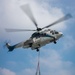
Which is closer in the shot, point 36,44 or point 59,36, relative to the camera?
point 36,44

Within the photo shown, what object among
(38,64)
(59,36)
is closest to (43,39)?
(59,36)

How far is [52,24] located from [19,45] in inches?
325

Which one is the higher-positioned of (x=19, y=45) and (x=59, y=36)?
(x=59, y=36)

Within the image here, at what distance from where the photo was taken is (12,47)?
5791 centimetres

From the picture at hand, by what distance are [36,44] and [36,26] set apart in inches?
213

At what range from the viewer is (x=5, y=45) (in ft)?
206

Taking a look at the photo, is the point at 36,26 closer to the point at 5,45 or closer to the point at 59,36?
the point at 59,36

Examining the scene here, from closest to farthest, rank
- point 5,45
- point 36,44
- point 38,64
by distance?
point 38,64
point 36,44
point 5,45

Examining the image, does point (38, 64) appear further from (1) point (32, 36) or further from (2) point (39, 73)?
(1) point (32, 36)

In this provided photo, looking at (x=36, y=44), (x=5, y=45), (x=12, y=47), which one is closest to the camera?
(x=36, y=44)

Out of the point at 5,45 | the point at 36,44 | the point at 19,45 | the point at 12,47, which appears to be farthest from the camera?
the point at 5,45

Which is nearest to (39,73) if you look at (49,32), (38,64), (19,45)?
(38,64)

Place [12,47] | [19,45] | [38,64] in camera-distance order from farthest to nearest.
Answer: [12,47] → [19,45] → [38,64]

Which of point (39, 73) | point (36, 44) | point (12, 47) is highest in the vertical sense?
point (12, 47)
